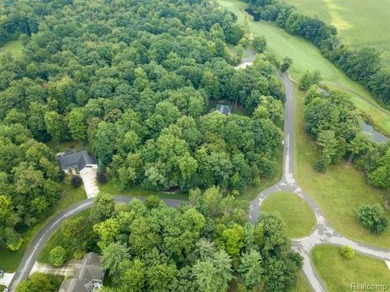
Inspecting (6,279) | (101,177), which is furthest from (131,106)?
(6,279)

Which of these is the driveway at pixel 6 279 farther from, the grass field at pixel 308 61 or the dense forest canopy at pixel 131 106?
the grass field at pixel 308 61

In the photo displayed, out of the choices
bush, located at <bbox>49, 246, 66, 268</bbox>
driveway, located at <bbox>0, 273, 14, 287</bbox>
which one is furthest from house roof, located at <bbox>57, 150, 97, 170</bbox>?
driveway, located at <bbox>0, 273, 14, 287</bbox>

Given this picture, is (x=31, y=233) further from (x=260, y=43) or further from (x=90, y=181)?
(x=260, y=43)

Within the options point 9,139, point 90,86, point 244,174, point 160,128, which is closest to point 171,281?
point 244,174

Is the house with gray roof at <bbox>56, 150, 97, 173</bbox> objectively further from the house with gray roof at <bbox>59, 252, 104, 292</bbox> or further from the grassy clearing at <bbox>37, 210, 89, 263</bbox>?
the house with gray roof at <bbox>59, 252, 104, 292</bbox>

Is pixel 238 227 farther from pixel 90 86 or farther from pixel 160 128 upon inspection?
pixel 90 86

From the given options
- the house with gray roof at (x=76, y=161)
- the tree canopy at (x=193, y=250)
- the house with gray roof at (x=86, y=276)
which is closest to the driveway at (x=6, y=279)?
the house with gray roof at (x=86, y=276)

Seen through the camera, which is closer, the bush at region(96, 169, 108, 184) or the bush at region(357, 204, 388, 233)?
the bush at region(357, 204, 388, 233)
